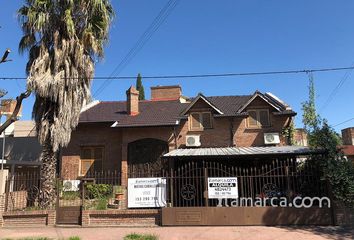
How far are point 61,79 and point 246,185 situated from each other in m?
9.12

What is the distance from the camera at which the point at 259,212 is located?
12930mm

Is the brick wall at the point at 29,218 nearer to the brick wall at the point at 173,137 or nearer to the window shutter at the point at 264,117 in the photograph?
the brick wall at the point at 173,137

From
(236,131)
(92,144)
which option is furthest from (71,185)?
(236,131)

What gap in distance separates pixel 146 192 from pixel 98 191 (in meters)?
5.21

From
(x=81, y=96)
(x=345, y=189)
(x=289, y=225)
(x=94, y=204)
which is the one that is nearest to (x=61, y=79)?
(x=81, y=96)

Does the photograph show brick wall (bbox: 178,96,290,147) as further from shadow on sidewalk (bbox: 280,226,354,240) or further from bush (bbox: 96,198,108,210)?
shadow on sidewalk (bbox: 280,226,354,240)

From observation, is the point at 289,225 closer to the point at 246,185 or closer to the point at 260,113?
the point at 246,185

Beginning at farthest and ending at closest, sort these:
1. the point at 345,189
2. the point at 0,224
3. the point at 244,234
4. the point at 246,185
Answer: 1. the point at 246,185
2. the point at 0,224
3. the point at 345,189
4. the point at 244,234

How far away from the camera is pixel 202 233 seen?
1184 centimetres

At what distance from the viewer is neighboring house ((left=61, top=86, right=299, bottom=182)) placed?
21.7m

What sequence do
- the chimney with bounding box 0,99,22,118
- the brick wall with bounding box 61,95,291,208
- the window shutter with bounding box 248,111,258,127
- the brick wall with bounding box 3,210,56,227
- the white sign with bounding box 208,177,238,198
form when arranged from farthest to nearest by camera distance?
the chimney with bounding box 0,99,22,118, the window shutter with bounding box 248,111,258,127, the brick wall with bounding box 61,95,291,208, the brick wall with bounding box 3,210,56,227, the white sign with bounding box 208,177,238,198

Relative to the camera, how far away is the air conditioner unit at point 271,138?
68.9ft

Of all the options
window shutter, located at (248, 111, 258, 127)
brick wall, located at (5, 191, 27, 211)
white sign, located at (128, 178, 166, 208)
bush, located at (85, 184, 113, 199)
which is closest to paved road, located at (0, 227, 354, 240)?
white sign, located at (128, 178, 166, 208)

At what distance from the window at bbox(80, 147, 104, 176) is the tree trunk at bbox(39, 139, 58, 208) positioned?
7.12m
